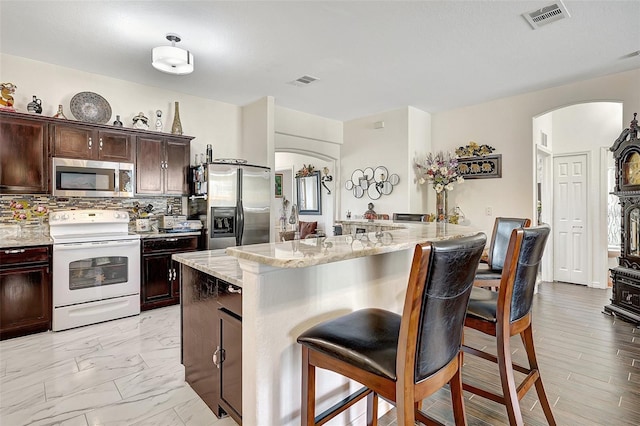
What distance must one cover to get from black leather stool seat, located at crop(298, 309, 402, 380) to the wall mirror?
6042 millimetres

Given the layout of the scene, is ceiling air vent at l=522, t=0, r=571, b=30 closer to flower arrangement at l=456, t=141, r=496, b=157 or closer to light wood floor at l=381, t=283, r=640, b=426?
flower arrangement at l=456, t=141, r=496, b=157

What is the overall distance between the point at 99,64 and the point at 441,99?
178 inches

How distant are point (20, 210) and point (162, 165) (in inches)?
60.1

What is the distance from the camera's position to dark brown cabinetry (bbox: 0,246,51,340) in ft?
10.3

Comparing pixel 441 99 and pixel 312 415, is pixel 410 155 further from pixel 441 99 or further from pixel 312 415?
pixel 312 415

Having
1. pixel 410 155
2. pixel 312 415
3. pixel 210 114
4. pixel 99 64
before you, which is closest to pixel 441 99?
pixel 410 155

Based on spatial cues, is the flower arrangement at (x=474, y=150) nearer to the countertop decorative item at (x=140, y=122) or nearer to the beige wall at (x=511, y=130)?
the beige wall at (x=511, y=130)

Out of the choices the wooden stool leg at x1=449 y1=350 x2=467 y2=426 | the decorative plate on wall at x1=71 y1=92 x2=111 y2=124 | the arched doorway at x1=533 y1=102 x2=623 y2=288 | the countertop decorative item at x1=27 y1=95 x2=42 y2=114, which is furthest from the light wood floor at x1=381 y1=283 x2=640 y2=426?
the countertop decorative item at x1=27 y1=95 x2=42 y2=114

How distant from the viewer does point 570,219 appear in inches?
212

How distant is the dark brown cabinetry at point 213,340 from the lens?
167cm

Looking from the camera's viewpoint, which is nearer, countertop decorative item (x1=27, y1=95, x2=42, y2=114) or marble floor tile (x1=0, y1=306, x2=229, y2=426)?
marble floor tile (x1=0, y1=306, x2=229, y2=426)

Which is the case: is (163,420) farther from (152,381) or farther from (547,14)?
(547,14)

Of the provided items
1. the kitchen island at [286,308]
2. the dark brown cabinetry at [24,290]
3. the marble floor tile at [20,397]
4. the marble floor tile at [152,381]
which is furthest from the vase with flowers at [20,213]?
the kitchen island at [286,308]

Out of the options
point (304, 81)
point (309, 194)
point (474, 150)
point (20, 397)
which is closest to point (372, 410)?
point (20, 397)
